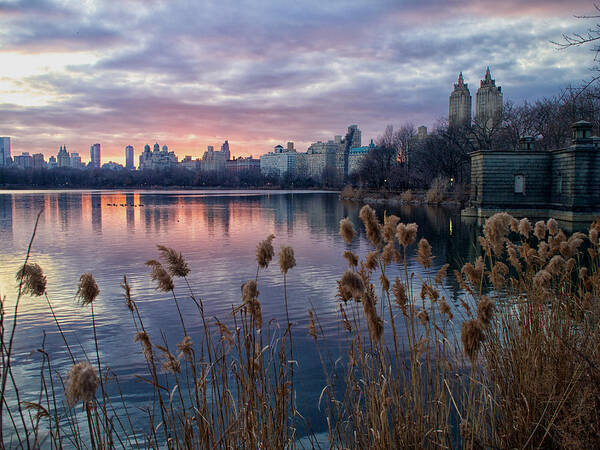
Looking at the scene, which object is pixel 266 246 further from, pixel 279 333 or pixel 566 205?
pixel 566 205

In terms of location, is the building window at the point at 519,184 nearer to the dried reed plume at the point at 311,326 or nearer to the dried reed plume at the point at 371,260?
the dried reed plume at the point at 371,260

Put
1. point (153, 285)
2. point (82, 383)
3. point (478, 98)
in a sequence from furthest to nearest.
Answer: point (478, 98), point (153, 285), point (82, 383)

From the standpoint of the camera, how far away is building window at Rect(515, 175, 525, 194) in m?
31.6

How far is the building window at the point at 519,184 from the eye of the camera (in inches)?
1246

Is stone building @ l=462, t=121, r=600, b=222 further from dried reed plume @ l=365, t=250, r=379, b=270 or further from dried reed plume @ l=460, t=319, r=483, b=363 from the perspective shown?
dried reed plume @ l=460, t=319, r=483, b=363

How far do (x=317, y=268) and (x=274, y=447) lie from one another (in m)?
11.2

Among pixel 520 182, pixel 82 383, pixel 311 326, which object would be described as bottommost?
pixel 311 326

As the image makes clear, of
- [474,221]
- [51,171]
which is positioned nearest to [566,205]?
[474,221]

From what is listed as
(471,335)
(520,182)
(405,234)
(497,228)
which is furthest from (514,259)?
(520,182)

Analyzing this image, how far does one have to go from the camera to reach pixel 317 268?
14.1 metres

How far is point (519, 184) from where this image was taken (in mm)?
31734

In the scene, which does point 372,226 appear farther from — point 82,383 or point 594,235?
point 594,235

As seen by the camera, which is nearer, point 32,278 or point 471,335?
point 471,335

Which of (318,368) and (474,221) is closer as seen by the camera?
(318,368)
